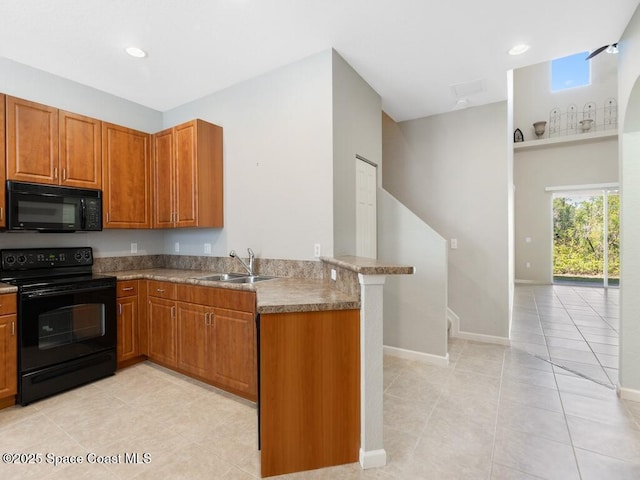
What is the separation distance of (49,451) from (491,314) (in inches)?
169

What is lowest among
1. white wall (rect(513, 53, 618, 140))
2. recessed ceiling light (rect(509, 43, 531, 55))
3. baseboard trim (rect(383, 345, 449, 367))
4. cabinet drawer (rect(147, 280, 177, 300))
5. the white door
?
baseboard trim (rect(383, 345, 449, 367))

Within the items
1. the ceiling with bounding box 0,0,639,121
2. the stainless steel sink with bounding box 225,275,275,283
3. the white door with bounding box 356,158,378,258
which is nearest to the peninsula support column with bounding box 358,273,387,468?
the white door with bounding box 356,158,378,258

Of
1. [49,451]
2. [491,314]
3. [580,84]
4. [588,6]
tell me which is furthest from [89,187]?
[580,84]

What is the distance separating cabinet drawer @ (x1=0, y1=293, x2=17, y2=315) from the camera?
2.36 m

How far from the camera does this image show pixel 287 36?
2539 millimetres

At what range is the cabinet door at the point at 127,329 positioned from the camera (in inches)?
121

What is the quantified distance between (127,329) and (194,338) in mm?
855

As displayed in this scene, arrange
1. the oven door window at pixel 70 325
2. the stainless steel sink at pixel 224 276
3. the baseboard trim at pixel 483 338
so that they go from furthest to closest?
the baseboard trim at pixel 483 338 < the stainless steel sink at pixel 224 276 < the oven door window at pixel 70 325

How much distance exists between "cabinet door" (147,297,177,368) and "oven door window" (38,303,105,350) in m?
0.42

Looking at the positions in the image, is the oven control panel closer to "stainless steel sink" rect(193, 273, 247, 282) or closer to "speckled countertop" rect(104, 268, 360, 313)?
"speckled countertop" rect(104, 268, 360, 313)

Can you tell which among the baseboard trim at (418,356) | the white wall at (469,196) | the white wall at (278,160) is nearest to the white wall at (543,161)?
the white wall at (469,196)

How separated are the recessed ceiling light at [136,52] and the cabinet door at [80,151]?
35.1 inches

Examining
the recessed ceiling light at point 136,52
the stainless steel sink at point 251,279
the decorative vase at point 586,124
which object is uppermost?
the decorative vase at point 586,124

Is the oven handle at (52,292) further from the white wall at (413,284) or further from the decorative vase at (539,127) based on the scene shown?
the decorative vase at (539,127)
